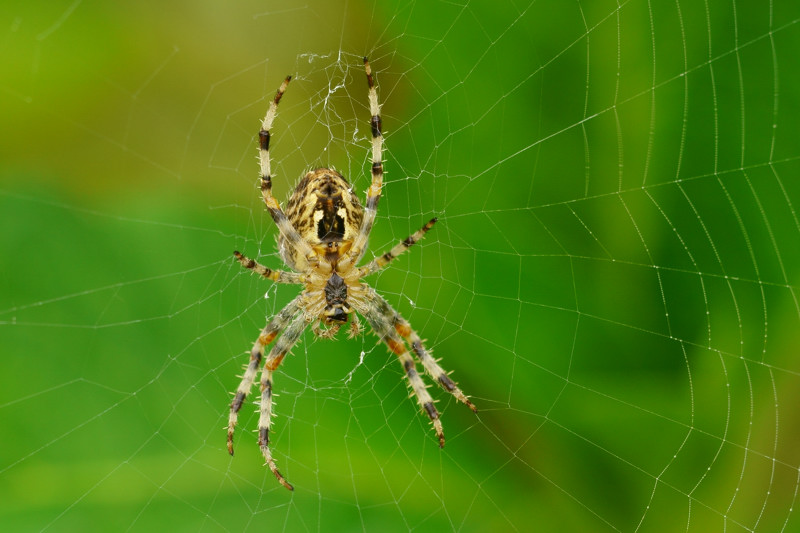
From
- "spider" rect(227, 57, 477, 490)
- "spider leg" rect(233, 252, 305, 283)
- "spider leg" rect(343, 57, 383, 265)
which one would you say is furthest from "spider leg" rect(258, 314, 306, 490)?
"spider leg" rect(343, 57, 383, 265)

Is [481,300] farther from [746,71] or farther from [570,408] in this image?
[746,71]

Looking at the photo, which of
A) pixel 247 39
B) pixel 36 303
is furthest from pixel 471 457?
pixel 247 39

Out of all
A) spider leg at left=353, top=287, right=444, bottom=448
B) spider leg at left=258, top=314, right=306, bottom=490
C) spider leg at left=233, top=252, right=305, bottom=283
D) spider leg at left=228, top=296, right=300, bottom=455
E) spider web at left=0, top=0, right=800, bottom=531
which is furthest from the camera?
spider leg at left=353, top=287, right=444, bottom=448

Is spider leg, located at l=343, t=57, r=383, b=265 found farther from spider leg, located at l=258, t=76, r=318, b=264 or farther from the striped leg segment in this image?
the striped leg segment

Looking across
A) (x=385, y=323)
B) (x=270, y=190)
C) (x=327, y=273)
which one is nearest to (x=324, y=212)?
(x=270, y=190)

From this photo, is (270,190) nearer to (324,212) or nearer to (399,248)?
(324,212)

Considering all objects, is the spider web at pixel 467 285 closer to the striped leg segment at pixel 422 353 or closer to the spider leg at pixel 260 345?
the spider leg at pixel 260 345
